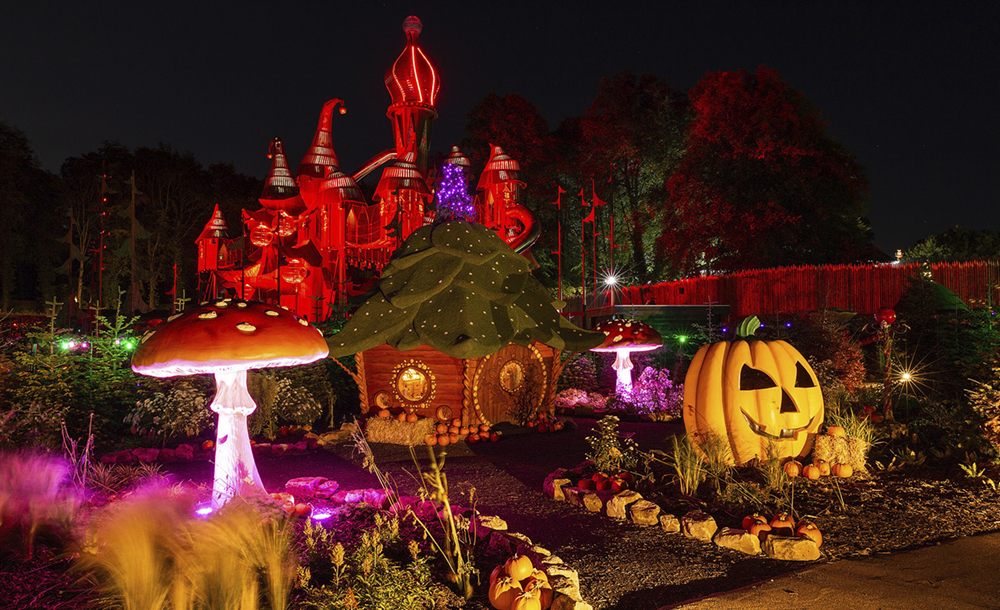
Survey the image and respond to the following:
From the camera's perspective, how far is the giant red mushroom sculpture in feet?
16.9

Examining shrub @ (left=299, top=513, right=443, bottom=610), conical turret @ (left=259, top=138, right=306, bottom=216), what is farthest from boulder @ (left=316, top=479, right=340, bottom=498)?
conical turret @ (left=259, top=138, right=306, bottom=216)

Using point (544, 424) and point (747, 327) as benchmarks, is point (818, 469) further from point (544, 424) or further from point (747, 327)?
point (544, 424)

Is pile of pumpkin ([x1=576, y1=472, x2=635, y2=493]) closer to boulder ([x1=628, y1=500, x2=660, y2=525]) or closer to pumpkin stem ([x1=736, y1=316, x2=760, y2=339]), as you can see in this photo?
boulder ([x1=628, y1=500, x2=660, y2=525])

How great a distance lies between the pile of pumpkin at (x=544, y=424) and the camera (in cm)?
1143

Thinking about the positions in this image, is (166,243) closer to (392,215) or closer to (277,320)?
(392,215)

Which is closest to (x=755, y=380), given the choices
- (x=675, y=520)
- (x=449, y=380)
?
(x=675, y=520)

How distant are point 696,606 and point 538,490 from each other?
335 centimetres

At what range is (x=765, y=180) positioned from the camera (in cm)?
2503

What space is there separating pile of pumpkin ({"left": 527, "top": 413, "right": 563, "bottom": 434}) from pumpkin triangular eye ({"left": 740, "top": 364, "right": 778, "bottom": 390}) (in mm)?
5175

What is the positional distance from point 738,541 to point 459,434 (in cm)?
604

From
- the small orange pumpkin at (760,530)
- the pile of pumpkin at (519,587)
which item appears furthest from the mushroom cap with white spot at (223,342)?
the small orange pumpkin at (760,530)

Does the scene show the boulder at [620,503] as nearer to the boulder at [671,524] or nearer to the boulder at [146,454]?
the boulder at [671,524]

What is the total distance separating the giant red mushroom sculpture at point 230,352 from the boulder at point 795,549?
4.18 metres

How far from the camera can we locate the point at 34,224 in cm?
3641
